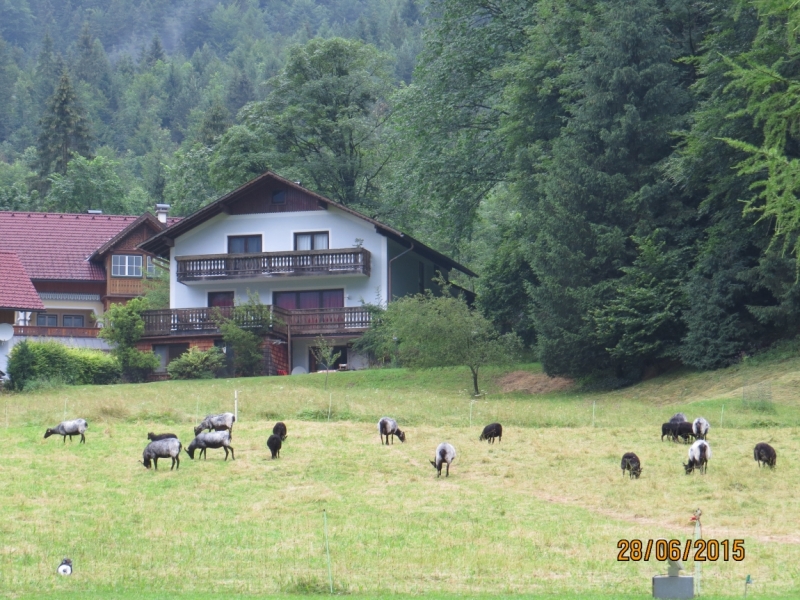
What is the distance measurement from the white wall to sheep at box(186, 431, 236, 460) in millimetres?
34563

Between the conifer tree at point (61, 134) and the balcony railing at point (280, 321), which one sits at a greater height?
the conifer tree at point (61, 134)

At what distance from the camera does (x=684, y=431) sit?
1214 inches

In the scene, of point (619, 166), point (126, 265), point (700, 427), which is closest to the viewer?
point (700, 427)

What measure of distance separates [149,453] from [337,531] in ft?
24.1

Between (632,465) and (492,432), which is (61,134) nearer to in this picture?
(492,432)

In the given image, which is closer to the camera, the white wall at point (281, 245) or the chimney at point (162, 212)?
the white wall at point (281, 245)

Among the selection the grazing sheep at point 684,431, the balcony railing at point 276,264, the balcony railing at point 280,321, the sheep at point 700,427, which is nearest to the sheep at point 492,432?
the grazing sheep at point 684,431

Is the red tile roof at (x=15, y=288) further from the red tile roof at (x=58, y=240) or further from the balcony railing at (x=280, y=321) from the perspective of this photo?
the red tile roof at (x=58, y=240)

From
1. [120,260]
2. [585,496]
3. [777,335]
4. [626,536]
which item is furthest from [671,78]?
[120,260]

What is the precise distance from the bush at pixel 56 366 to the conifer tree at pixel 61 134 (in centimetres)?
6054

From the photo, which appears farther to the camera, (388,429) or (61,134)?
(61,134)

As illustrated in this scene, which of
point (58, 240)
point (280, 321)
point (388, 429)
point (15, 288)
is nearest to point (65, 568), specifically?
point (388, 429)

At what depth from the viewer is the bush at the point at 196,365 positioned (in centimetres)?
5678

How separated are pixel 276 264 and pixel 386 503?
1547 inches
